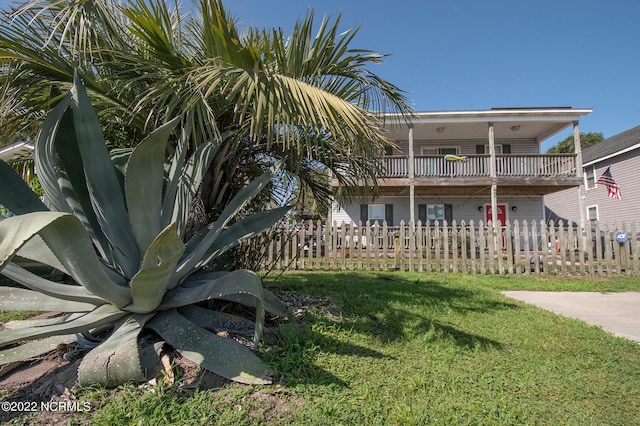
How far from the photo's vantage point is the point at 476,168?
14336 mm

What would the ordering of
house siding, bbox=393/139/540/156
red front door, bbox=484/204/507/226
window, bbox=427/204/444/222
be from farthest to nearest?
house siding, bbox=393/139/540/156, window, bbox=427/204/444/222, red front door, bbox=484/204/507/226

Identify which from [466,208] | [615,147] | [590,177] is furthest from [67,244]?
[590,177]

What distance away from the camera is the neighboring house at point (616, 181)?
16.4m

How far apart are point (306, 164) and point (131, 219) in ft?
8.97

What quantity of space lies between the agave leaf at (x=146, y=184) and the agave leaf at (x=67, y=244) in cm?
43

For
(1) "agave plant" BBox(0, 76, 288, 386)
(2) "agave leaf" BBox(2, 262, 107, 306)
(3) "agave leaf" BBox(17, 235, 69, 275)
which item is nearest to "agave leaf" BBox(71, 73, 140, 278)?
(1) "agave plant" BBox(0, 76, 288, 386)

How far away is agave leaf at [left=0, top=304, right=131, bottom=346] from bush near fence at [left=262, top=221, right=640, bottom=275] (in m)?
6.02

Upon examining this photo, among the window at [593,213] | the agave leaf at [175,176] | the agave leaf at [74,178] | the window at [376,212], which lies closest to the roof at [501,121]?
the window at [376,212]

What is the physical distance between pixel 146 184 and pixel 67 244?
73 centimetres

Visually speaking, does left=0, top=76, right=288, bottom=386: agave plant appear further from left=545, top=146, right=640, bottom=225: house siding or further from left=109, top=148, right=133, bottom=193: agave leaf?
left=545, top=146, right=640, bottom=225: house siding

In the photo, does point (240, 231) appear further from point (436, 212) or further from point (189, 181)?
point (436, 212)

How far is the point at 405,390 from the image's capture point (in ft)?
7.55

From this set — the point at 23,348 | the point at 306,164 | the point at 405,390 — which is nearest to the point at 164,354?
the point at 23,348

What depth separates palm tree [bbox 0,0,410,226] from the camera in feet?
8.61
